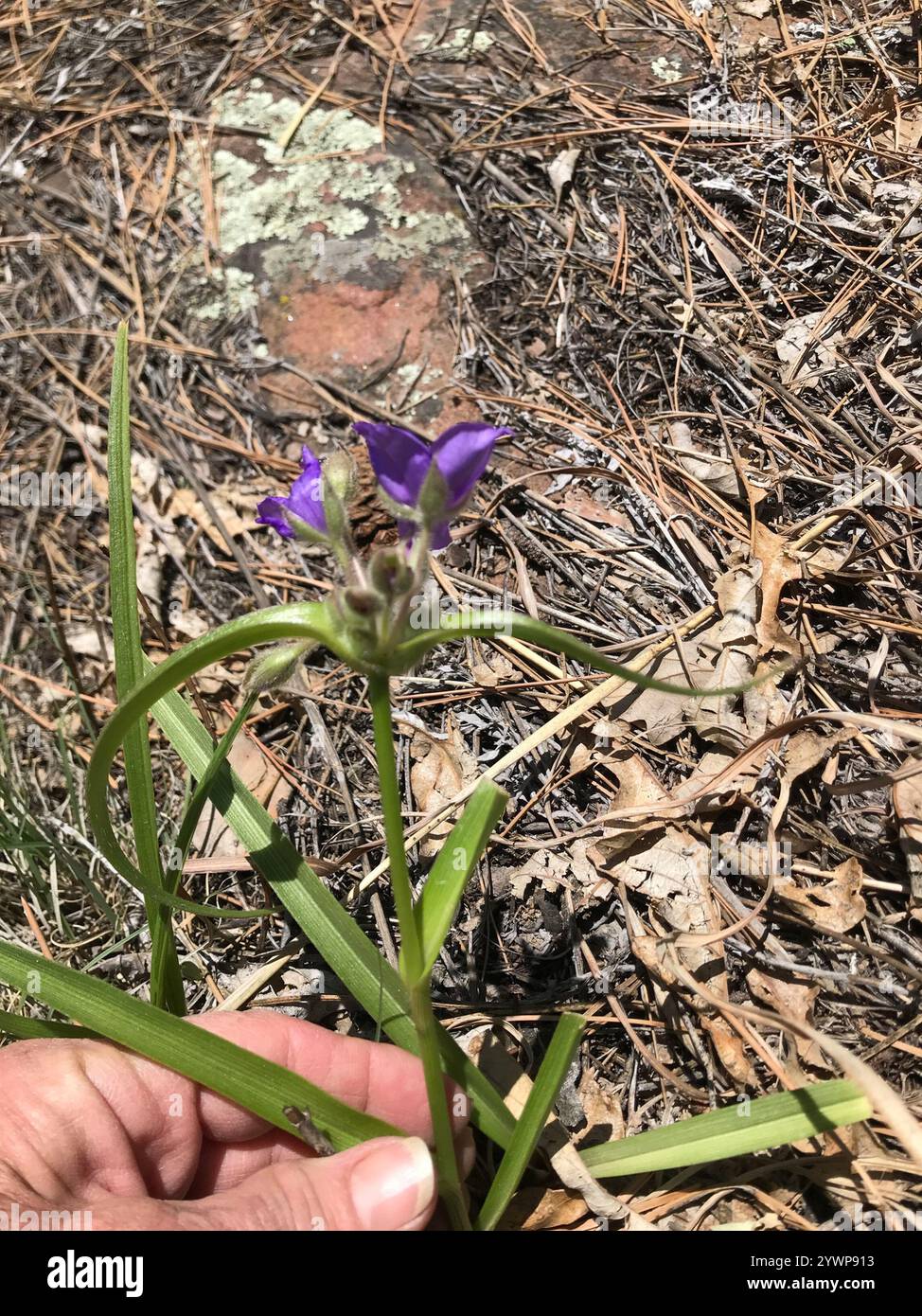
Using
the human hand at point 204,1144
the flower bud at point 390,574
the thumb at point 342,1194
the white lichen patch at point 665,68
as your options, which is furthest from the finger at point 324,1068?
the white lichen patch at point 665,68

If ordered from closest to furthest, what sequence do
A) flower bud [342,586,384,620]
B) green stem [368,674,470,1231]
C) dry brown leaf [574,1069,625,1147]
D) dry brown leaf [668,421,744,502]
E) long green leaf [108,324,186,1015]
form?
flower bud [342,586,384,620], green stem [368,674,470,1231], long green leaf [108,324,186,1015], dry brown leaf [574,1069,625,1147], dry brown leaf [668,421,744,502]

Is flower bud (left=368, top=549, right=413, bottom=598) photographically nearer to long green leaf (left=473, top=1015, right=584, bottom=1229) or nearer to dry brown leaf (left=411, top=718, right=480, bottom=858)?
long green leaf (left=473, top=1015, right=584, bottom=1229)

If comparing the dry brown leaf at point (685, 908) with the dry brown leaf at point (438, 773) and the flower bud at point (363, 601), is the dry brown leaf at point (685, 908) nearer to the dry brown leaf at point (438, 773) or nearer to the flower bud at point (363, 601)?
the dry brown leaf at point (438, 773)

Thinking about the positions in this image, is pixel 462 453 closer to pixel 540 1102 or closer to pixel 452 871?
pixel 452 871


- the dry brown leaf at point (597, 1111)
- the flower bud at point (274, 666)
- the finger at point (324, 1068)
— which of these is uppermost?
the flower bud at point (274, 666)

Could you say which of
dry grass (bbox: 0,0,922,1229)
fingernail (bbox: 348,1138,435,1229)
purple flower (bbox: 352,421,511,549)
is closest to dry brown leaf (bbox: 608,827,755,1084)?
dry grass (bbox: 0,0,922,1229)

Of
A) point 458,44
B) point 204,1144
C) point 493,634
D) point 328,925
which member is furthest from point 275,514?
point 458,44
